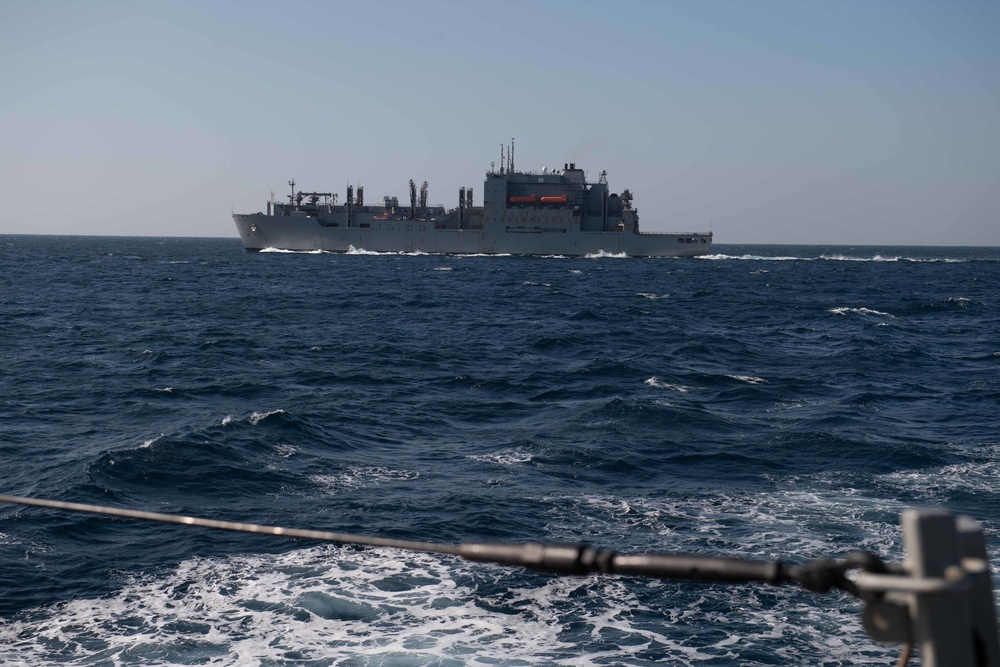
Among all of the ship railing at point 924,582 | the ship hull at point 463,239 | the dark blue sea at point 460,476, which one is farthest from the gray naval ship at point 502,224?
the ship railing at point 924,582

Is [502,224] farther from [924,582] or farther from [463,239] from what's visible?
[924,582]

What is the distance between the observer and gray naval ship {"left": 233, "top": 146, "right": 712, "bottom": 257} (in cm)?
10356

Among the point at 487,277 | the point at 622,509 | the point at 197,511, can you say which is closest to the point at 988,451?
the point at 622,509

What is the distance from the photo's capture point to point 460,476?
15414 millimetres

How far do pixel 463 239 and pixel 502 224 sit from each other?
5233 mm

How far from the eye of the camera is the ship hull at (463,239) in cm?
10362

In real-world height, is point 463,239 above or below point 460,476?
above

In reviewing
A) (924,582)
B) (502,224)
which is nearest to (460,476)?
(924,582)

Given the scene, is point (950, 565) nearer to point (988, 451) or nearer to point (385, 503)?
point (385, 503)

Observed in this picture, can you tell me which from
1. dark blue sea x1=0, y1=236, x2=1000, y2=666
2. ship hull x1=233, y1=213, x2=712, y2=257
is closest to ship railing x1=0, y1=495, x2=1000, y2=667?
dark blue sea x1=0, y1=236, x2=1000, y2=666

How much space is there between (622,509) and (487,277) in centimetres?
6003

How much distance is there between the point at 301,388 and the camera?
2367 centimetres

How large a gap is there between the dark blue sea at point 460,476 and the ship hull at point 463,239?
66542mm

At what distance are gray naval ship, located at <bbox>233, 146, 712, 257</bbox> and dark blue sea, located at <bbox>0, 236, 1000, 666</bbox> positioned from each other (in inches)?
2628
